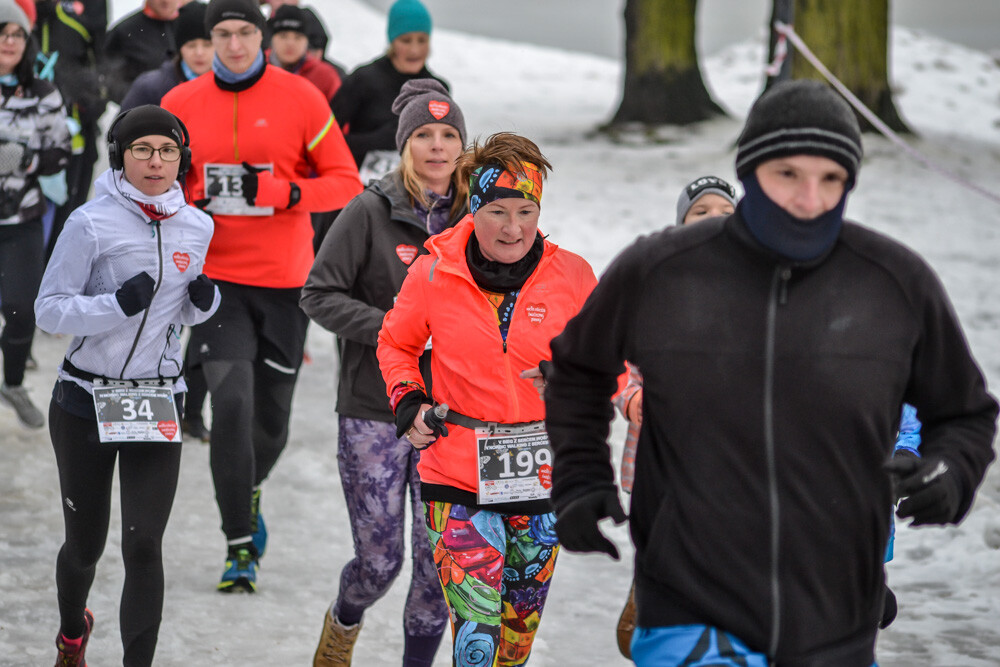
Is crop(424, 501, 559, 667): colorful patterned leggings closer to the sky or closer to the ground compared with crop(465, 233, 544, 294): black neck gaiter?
closer to the ground

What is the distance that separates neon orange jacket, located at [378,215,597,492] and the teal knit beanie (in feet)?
12.2

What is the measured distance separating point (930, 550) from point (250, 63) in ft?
13.6

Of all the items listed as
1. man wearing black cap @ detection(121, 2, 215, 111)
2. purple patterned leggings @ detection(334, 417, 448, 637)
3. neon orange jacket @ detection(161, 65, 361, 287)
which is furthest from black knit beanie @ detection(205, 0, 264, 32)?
purple patterned leggings @ detection(334, 417, 448, 637)

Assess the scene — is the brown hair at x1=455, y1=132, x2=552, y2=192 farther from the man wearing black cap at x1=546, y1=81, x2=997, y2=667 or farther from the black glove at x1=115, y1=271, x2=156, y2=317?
the man wearing black cap at x1=546, y1=81, x2=997, y2=667

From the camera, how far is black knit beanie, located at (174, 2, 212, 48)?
6809 millimetres

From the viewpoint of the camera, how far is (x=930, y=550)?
689cm

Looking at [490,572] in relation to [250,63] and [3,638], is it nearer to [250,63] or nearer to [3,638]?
[3,638]

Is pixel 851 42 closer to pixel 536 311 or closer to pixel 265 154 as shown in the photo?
pixel 265 154

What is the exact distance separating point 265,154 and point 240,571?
181 cm

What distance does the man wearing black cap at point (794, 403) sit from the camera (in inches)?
101

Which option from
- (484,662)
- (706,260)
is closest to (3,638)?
(484,662)

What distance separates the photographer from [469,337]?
154 inches

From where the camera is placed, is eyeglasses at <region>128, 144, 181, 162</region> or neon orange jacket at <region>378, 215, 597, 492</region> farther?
eyeglasses at <region>128, 144, 181, 162</region>

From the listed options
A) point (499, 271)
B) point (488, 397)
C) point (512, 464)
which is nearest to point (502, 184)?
point (499, 271)
